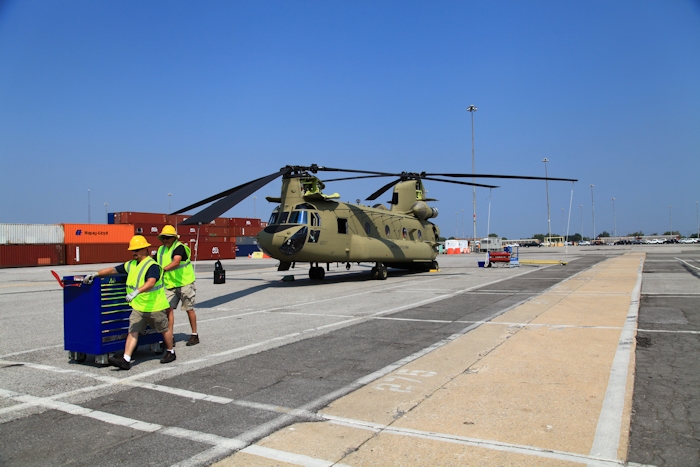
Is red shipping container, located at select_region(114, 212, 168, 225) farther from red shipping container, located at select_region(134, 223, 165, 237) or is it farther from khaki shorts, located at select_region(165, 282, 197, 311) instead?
khaki shorts, located at select_region(165, 282, 197, 311)

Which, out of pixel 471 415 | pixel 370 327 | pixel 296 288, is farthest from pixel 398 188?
pixel 471 415

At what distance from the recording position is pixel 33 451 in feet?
13.4

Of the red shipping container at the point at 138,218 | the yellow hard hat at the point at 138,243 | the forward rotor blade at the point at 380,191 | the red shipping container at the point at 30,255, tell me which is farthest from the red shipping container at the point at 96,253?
the yellow hard hat at the point at 138,243

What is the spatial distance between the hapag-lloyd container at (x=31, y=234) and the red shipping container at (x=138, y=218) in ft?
31.4

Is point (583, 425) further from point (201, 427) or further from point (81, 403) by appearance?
point (81, 403)

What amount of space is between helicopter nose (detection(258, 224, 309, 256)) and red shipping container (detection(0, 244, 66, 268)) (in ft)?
107

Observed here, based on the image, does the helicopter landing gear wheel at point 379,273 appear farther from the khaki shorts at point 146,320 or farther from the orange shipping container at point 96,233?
the orange shipping container at point 96,233

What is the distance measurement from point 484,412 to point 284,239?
13.2 metres

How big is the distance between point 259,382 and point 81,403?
194 cm

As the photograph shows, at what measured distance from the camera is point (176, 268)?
26.6ft

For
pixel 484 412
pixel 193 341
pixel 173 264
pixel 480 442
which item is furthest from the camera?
pixel 193 341

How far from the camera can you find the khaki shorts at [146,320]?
22.3ft

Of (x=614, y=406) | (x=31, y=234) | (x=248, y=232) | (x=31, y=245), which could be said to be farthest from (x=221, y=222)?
(x=614, y=406)

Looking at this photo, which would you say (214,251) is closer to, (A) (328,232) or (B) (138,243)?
(A) (328,232)
